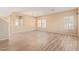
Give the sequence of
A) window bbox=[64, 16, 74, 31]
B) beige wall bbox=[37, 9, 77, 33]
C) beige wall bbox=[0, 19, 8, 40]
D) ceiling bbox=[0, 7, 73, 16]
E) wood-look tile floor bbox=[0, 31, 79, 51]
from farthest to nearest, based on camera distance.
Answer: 1. beige wall bbox=[37, 9, 77, 33]
2. window bbox=[64, 16, 74, 31]
3. beige wall bbox=[0, 19, 8, 40]
4. wood-look tile floor bbox=[0, 31, 79, 51]
5. ceiling bbox=[0, 7, 73, 16]

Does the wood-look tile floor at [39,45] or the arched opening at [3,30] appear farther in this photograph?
the arched opening at [3,30]

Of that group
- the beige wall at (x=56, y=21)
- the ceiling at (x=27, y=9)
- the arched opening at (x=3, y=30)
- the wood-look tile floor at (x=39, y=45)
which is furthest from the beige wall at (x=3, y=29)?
the beige wall at (x=56, y=21)

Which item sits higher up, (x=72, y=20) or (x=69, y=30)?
(x=72, y=20)

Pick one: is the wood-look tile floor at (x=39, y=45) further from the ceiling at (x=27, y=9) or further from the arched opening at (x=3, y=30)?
the ceiling at (x=27, y=9)

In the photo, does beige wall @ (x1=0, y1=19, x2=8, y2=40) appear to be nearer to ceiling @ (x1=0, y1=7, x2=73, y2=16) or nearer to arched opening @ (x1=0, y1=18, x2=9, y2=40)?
arched opening @ (x1=0, y1=18, x2=9, y2=40)

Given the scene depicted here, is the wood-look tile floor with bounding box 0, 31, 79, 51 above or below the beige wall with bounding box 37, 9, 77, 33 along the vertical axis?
below

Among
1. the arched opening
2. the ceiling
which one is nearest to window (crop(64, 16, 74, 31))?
the ceiling

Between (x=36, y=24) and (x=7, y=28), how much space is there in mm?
4479

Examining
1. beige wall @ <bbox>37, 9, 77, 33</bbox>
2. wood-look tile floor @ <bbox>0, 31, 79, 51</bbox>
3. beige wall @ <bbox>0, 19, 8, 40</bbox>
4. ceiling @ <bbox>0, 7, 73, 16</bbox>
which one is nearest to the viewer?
ceiling @ <bbox>0, 7, 73, 16</bbox>
